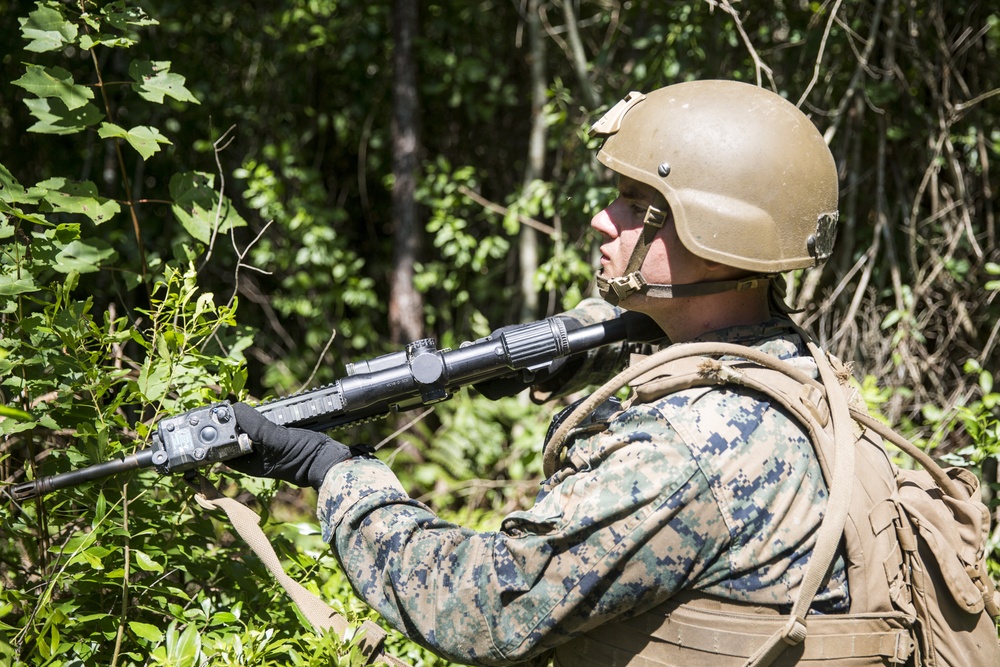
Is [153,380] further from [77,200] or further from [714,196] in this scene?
[714,196]

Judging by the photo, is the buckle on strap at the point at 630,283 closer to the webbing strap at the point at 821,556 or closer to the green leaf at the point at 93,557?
the webbing strap at the point at 821,556

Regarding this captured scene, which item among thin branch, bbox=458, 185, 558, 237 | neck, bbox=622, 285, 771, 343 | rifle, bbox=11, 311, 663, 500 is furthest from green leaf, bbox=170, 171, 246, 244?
thin branch, bbox=458, 185, 558, 237

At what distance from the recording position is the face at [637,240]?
7.12ft

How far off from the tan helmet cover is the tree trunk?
11.1 feet

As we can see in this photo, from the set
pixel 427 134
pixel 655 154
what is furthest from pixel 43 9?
pixel 427 134

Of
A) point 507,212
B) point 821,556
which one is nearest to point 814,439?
point 821,556

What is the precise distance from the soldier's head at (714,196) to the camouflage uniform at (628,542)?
38cm

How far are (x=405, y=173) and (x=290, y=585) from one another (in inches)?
143

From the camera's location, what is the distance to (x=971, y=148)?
167 inches

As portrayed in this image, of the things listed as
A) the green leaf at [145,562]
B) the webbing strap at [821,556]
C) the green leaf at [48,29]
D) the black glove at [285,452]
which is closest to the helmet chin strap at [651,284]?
the webbing strap at [821,556]

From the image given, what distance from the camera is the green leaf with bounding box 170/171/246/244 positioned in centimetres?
276

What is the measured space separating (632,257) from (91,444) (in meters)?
1.49

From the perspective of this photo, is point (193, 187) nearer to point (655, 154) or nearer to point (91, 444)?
point (91, 444)

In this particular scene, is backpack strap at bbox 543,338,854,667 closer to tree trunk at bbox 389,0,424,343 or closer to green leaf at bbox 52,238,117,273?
green leaf at bbox 52,238,117,273
